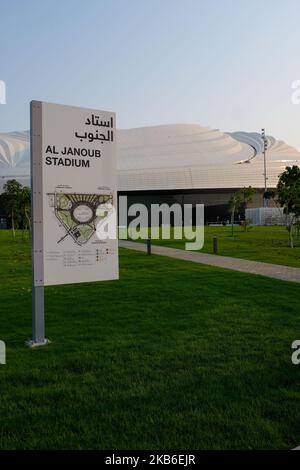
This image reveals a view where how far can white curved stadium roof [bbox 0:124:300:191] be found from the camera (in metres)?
85.6

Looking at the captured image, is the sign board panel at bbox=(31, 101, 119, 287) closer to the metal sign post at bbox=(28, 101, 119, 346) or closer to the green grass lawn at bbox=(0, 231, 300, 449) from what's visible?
the metal sign post at bbox=(28, 101, 119, 346)

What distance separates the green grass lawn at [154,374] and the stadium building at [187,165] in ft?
253

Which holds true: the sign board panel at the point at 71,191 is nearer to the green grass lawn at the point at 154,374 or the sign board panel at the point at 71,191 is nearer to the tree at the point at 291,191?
the green grass lawn at the point at 154,374

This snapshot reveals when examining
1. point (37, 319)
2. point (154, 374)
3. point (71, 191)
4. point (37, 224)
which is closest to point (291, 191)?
point (71, 191)

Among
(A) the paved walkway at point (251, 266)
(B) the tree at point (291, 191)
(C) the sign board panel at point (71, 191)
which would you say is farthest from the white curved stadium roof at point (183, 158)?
(C) the sign board panel at point (71, 191)

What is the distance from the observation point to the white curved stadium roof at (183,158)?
85.6 m

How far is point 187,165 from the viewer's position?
87875 mm

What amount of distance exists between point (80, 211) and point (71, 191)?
1.04ft

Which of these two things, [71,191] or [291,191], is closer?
[71,191]

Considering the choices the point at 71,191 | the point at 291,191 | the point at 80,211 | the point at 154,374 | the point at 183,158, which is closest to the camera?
the point at 154,374

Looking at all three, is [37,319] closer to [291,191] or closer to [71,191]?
[71,191]

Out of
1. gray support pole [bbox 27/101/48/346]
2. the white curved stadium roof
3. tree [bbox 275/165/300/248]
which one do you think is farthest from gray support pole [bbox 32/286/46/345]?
the white curved stadium roof

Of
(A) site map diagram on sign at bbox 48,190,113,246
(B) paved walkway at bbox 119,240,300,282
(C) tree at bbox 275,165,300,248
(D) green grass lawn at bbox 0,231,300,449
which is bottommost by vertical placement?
(D) green grass lawn at bbox 0,231,300,449
